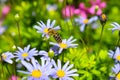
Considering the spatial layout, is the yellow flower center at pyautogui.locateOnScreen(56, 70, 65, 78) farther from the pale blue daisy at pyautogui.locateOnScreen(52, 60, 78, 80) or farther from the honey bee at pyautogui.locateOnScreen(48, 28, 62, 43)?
the honey bee at pyautogui.locateOnScreen(48, 28, 62, 43)

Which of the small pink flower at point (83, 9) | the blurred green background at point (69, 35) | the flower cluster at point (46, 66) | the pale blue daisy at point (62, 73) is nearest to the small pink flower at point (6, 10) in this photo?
the blurred green background at point (69, 35)

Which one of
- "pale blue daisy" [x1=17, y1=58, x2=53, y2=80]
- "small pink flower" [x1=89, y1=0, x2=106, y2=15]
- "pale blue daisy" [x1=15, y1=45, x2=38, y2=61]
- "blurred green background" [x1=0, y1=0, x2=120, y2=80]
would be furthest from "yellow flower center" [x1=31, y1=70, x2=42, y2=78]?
"small pink flower" [x1=89, y1=0, x2=106, y2=15]

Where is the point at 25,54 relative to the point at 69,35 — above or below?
below

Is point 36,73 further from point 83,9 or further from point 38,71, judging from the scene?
point 83,9

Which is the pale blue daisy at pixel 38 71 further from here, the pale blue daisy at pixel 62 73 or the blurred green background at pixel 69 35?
the blurred green background at pixel 69 35

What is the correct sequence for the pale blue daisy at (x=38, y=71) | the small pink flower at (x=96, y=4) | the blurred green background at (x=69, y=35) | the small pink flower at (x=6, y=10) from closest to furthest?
the pale blue daisy at (x=38, y=71) < the blurred green background at (x=69, y=35) < the small pink flower at (x=96, y=4) < the small pink flower at (x=6, y=10)

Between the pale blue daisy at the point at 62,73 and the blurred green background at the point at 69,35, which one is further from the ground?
the blurred green background at the point at 69,35

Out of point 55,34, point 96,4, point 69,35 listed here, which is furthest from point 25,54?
point 96,4

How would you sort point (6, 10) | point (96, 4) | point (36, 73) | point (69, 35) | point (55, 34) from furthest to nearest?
point (6, 10), point (96, 4), point (69, 35), point (55, 34), point (36, 73)

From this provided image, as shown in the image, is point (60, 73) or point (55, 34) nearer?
point (60, 73)

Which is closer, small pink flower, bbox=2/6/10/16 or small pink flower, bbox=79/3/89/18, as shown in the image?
small pink flower, bbox=79/3/89/18

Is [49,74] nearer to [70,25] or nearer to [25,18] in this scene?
[70,25]

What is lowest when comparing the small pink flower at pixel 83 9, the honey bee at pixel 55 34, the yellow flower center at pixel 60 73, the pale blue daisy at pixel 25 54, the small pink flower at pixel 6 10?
the yellow flower center at pixel 60 73
